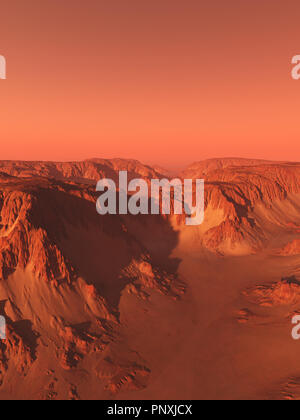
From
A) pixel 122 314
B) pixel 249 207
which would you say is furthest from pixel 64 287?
pixel 249 207

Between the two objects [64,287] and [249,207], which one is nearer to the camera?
[64,287]

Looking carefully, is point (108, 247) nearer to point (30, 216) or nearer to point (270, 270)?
point (30, 216)

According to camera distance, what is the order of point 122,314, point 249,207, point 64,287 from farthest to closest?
point 249,207
point 122,314
point 64,287

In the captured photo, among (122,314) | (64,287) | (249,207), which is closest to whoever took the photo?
(64,287)

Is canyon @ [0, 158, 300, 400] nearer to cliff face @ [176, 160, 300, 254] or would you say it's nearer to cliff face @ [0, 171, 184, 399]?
cliff face @ [0, 171, 184, 399]

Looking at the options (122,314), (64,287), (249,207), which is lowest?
(122,314)

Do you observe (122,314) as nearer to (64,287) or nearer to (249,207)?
(64,287)

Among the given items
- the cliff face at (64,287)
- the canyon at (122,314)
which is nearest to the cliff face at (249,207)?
the canyon at (122,314)

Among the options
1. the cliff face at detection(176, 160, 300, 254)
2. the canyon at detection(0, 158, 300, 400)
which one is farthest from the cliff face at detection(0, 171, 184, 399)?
the cliff face at detection(176, 160, 300, 254)
